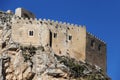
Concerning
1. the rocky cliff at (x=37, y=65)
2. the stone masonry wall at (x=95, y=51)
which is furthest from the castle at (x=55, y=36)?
the rocky cliff at (x=37, y=65)

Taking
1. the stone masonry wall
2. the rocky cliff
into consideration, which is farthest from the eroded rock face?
the stone masonry wall

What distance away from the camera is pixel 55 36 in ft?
434

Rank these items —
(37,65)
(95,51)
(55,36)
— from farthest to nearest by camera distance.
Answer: (95,51)
(55,36)
(37,65)

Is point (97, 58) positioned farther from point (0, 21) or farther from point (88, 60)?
point (0, 21)

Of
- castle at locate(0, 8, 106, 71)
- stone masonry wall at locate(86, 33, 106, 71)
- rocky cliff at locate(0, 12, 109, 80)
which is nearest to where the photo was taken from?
rocky cliff at locate(0, 12, 109, 80)

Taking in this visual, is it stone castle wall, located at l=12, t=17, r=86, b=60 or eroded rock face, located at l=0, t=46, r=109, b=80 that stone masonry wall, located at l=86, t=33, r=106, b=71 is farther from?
eroded rock face, located at l=0, t=46, r=109, b=80

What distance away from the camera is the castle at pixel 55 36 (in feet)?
432

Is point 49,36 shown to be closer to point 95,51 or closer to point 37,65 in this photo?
point 37,65

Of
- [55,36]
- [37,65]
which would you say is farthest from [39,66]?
[55,36]

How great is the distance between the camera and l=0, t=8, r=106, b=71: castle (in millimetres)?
131625

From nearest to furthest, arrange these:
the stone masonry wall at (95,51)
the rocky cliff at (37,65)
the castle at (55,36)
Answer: the rocky cliff at (37,65)
the castle at (55,36)
the stone masonry wall at (95,51)

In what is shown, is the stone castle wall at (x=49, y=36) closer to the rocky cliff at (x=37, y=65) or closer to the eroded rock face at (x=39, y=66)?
the rocky cliff at (x=37, y=65)

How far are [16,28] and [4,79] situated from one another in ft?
28.7

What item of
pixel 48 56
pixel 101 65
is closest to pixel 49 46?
pixel 48 56
